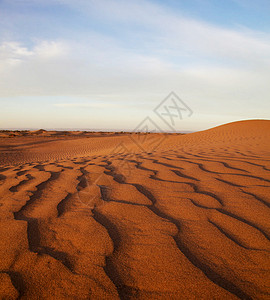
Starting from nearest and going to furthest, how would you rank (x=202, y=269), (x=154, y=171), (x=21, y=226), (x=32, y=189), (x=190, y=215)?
(x=202, y=269), (x=21, y=226), (x=190, y=215), (x=32, y=189), (x=154, y=171)

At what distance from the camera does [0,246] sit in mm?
1187

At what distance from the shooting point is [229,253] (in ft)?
3.66

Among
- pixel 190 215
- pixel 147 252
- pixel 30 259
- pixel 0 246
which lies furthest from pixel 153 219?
pixel 0 246

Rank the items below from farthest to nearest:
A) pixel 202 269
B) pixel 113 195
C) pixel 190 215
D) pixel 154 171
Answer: pixel 154 171, pixel 113 195, pixel 190 215, pixel 202 269

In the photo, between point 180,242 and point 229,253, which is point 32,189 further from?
point 229,253

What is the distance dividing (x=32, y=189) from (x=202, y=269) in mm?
1814

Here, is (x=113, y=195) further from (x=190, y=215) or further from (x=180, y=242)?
(x=180, y=242)

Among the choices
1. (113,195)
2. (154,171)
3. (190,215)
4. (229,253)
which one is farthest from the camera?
(154,171)

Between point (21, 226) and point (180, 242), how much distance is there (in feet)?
3.23

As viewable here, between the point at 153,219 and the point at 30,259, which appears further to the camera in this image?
the point at 153,219

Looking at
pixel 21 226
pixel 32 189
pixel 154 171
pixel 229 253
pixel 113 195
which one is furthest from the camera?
pixel 154 171

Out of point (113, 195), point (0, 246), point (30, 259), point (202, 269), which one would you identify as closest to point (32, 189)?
point (113, 195)

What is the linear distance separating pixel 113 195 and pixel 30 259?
0.96 metres

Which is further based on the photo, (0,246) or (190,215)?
(190,215)
